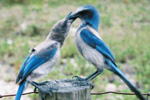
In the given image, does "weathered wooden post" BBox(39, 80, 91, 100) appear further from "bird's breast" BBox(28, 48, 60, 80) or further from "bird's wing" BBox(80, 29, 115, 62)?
"bird's wing" BBox(80, 29, 115, 62)

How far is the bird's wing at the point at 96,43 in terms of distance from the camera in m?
2.72

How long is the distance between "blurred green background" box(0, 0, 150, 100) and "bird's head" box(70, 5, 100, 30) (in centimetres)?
239

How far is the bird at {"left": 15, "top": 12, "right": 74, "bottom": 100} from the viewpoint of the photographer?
97.3 inches

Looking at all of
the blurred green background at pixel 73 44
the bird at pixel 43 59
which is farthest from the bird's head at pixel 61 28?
the blurred green background at pixel 73 44

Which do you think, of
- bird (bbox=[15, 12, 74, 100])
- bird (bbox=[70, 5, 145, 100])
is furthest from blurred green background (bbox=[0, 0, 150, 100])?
bird (bbox=[15, 12, 74, 100])

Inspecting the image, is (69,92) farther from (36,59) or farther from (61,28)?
(61,28)

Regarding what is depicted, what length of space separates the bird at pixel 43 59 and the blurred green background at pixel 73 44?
8.43ft

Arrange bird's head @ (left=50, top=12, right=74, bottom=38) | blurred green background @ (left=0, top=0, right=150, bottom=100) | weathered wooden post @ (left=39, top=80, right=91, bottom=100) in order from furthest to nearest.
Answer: blurred green background @ (left=0, top=0, right=150, bottom=100)
bird's head @ (left=50, top=12, right=74, bottom=38)
weathered wooden post @ (left=39, top=80, right=91, bottom=100)

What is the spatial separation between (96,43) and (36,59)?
1.90 ft

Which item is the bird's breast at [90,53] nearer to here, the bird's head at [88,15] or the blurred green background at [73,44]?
the bird's head at [88,15]

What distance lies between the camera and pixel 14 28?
32.0 ft

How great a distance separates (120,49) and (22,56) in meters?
2.46

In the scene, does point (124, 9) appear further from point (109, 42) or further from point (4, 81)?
point (4, 81)

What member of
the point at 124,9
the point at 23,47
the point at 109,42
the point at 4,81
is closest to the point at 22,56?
the point at 23,47
